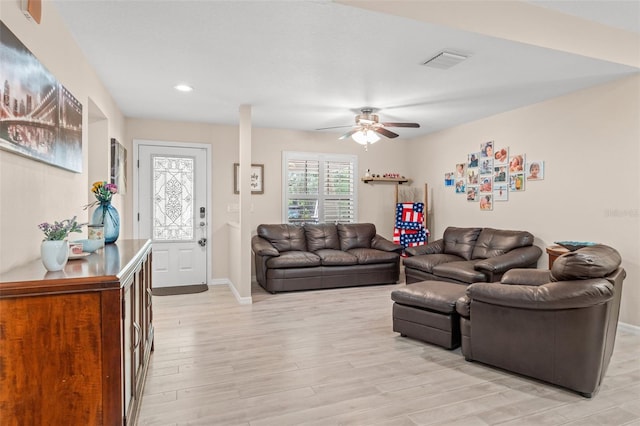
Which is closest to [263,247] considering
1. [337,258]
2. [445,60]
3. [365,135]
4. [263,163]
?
[337,258]

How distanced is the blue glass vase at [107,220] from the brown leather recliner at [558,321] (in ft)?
8.74

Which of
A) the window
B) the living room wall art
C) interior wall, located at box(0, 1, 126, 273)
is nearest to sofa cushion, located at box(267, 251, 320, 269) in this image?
the window

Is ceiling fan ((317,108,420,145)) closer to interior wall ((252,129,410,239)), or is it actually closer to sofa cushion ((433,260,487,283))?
interior wall ((252,129,410,239))

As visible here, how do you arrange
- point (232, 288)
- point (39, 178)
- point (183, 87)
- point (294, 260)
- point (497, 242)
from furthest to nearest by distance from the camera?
point (232, 288)
point (294, 260)
point (497, 242)
point (183, 87)
point (39, 178)

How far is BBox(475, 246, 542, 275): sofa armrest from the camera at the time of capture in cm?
430

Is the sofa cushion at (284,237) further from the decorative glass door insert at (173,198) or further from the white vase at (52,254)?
the white vase at (52,254)

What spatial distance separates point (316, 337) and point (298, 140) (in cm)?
372

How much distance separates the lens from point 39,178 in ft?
6.59

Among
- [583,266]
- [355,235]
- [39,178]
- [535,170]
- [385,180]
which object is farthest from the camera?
[385,180]

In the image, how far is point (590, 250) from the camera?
2553mm

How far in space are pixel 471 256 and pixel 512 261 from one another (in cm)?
83

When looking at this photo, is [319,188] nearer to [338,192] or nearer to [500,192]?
[338,192]

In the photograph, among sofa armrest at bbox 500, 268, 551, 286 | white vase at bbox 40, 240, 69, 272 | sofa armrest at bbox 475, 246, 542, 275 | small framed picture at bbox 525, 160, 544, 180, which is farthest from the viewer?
small framed picture at bbox 525, 160, 544, 180

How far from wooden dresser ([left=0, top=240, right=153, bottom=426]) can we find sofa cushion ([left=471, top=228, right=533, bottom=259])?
176 inches
